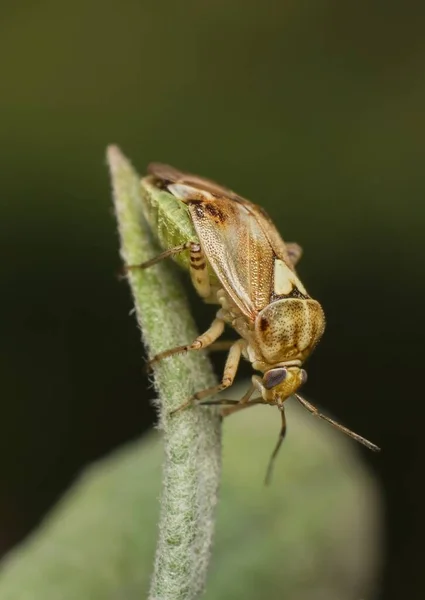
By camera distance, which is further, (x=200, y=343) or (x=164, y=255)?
(x=164, y=255)

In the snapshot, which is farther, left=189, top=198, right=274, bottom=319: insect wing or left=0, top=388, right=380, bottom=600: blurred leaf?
left=189, top=198, right=274, bottom=319: insect wing

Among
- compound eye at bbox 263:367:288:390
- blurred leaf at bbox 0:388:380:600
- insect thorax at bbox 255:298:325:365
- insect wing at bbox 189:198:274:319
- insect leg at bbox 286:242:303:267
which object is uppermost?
insect wing at bbox 189:198:274:319

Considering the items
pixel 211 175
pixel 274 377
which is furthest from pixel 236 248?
pixel 211 175

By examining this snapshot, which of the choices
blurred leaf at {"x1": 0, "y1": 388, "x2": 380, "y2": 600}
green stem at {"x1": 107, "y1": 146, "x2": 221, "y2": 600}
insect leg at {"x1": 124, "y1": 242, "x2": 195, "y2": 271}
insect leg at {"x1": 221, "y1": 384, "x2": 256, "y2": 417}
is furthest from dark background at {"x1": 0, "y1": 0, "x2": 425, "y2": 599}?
green stem at {"x1": 107, "y1": 146, "x2": 221, "y2": 600}

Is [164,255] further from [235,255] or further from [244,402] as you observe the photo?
[244,402]

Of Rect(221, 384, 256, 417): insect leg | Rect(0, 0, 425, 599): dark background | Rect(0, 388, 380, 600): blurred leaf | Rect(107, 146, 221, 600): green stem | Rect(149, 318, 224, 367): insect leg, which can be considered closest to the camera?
Rect(107, 146, 221, 600): green stem

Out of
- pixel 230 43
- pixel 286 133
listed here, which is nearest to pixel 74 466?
pixel 286 133

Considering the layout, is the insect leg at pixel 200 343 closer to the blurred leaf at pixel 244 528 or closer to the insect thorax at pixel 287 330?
the insect thorax at pixel 287 330

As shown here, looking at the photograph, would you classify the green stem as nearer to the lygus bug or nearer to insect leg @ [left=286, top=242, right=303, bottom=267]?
the lygus bug
